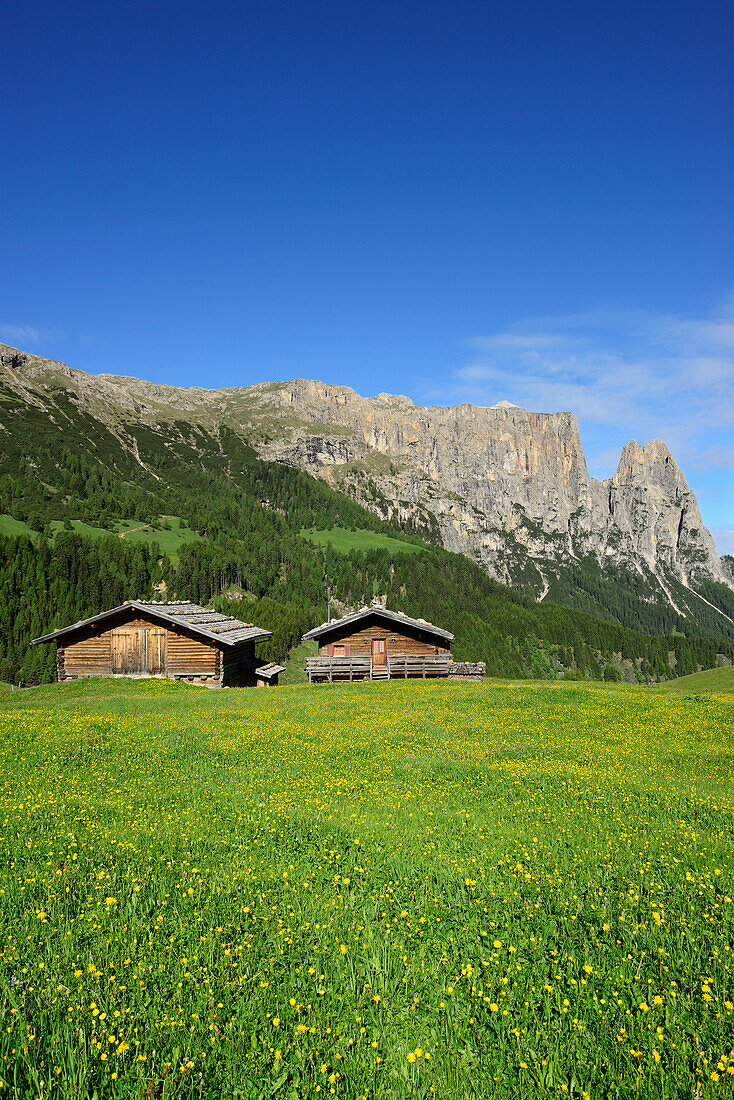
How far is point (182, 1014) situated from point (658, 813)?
32.2 feet

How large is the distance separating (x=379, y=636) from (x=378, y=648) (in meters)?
1.02

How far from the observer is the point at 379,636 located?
148ft

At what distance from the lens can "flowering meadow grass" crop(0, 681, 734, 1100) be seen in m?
4.50

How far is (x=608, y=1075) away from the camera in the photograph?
4375 mm

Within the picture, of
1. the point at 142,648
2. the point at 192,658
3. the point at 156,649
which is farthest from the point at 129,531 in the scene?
the point at 192,658

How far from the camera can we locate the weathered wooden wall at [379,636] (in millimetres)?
44500

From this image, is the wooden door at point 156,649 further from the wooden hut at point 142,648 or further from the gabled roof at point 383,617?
the gabled roof at point 383,617

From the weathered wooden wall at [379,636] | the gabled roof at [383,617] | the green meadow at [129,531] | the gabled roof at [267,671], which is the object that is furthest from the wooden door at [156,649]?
the green meadow at [129,531]

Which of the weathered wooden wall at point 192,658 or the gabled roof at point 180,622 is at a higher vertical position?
the gabled roof at point 180,622

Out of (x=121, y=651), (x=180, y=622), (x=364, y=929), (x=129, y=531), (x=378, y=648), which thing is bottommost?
(x=364, y=929)

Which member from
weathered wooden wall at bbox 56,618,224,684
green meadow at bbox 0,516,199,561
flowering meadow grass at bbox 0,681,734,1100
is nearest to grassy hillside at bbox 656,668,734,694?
flowering meadow grass at bbox 0,681,734,1100

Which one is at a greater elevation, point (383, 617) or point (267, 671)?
point (383, 617)

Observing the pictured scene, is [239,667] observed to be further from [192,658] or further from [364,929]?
[364,929]

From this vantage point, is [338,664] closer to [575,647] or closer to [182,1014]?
[182,1014]
